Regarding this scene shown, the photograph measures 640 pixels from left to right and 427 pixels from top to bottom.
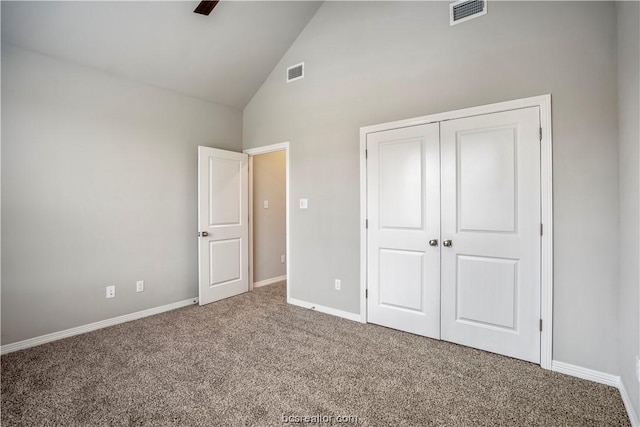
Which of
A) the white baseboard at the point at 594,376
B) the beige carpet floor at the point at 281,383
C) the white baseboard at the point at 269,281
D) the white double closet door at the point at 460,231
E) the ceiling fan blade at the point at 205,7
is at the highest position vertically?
the ceiling fan blade at the point at 205,7

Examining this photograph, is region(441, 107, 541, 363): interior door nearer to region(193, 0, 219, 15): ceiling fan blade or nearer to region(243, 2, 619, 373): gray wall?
region(243, 2, 619, 373): gray wall

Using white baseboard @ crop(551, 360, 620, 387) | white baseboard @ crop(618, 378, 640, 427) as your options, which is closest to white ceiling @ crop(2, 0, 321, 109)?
white baseboard @ crop(551, 360, 620, 387)

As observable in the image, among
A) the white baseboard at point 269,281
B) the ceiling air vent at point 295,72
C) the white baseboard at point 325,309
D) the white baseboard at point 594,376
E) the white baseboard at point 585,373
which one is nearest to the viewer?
the white baseboard at point 594,376

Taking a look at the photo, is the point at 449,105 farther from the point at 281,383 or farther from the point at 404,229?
the point at 281,383

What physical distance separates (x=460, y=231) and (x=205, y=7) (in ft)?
10.2

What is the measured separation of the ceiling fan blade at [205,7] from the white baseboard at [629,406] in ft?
13.9

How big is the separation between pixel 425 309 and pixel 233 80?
11.5ft

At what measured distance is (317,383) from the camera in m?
2.13

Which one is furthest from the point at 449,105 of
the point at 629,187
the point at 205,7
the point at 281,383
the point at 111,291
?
the point at 111,291

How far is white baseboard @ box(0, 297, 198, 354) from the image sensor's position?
2.67m

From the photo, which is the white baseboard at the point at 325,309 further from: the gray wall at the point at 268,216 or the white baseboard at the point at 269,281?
the gray wall at the point at 268,216

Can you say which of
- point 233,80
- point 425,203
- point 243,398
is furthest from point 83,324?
point 425,203

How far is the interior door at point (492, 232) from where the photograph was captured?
7.82 ft

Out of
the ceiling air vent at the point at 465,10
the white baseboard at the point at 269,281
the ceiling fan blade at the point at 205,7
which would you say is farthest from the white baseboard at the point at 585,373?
the ceiling fan blade at the point at 205,7
